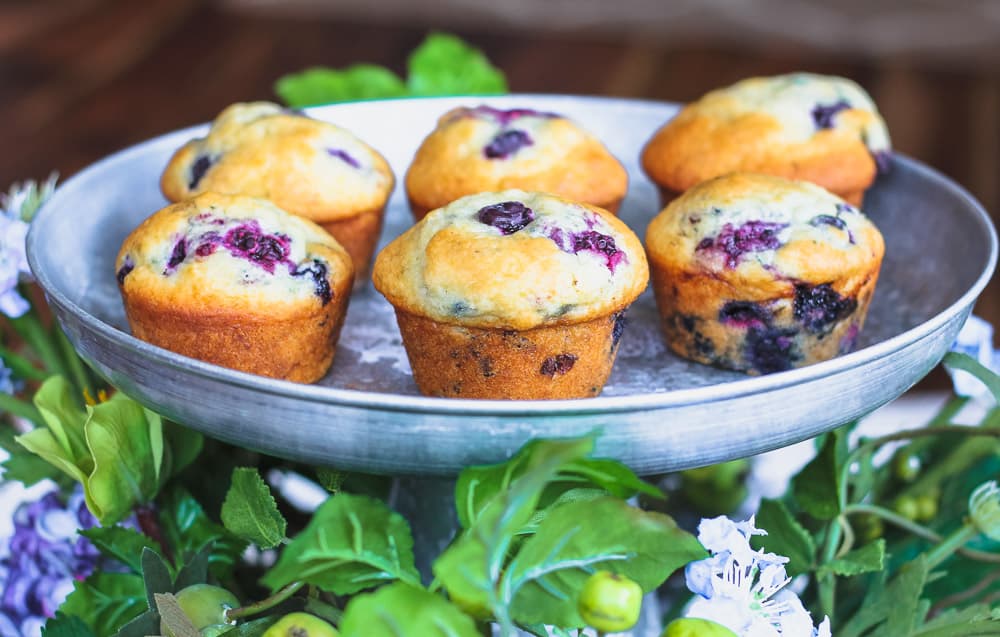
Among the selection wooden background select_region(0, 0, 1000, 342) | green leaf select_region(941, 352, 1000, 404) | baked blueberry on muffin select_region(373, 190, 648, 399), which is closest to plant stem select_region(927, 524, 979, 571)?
green leaf select_region(941, 352, 1000, 404)

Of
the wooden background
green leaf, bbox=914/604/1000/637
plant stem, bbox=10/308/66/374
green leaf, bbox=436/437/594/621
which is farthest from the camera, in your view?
the wooden background

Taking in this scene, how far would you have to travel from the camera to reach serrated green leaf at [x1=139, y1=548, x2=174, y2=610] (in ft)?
2.58

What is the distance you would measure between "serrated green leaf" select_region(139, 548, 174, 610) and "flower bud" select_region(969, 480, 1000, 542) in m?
0.66

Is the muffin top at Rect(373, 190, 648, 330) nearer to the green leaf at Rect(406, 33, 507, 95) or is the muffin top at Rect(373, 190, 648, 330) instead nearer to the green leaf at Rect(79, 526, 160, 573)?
the green leaf at Rect(79, 526, 160, 573)

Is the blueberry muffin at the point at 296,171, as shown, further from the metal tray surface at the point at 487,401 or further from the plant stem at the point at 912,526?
the plant stem at the point at 912,526

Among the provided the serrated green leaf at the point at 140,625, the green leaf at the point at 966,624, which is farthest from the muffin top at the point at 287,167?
the green leaf at the point at 966,624

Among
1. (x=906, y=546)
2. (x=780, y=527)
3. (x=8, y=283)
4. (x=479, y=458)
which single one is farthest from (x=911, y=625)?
(x=8, y=283)

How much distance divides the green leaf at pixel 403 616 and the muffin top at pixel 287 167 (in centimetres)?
56

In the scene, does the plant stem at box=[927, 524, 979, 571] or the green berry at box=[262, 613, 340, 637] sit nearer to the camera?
the green berry at box=[262, 613, 340, 637]

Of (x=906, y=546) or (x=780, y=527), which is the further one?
(x=906, y=546)

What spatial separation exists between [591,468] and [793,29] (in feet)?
14.5

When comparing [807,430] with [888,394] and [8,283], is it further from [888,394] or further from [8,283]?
[8,283]

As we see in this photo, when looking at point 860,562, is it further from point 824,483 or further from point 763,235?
point 763,235

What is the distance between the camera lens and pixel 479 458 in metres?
0.73
